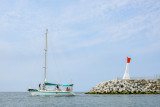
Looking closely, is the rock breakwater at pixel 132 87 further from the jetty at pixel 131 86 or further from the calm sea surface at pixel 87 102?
the calm sea surface at pixel 87 102

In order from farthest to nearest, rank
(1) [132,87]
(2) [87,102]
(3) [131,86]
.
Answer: (3) [131,86], (1) [132,87], (2) [87,102]

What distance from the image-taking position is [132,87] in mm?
58125

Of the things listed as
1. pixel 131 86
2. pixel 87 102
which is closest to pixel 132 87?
pixel 131 86

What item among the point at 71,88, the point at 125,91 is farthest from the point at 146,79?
the point at 71,88

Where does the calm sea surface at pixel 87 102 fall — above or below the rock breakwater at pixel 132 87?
below

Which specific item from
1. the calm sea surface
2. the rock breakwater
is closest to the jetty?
the rock breakwater

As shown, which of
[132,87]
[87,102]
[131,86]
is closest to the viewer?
[87,102]

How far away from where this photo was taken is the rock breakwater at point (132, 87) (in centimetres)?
5746

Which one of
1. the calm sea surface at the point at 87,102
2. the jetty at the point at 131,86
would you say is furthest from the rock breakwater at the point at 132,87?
the calm sea surface at the point at 87,102

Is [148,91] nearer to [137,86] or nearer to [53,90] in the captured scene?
[137,86]

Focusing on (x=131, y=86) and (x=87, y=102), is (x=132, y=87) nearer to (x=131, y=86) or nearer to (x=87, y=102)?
(x=131, y=86)

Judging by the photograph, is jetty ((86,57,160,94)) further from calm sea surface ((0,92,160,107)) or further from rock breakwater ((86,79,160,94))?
calm sea surface ((0,92,160,107))

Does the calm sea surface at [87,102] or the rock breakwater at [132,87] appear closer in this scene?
the calm sea surface at [87,102]

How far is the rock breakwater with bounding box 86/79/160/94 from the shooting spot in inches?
2262
